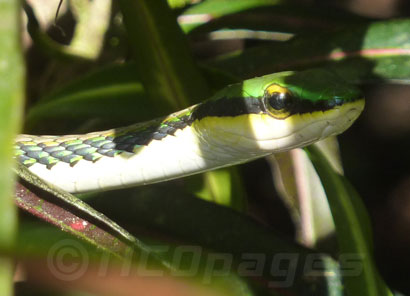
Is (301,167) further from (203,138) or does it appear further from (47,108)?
(47,108)

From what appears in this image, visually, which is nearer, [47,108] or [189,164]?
[189,164]

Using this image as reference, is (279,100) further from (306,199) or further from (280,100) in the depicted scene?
(306,199)

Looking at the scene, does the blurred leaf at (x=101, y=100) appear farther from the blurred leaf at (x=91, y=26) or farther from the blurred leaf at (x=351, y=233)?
the blurred leaf at (x=351, y=233)

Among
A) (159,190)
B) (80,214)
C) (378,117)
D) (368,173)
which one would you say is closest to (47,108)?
(159,190)

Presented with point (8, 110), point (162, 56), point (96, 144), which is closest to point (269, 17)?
point (162, 56)

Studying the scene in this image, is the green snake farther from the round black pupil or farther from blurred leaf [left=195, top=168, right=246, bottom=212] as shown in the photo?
blurred leaf [left=195, top=168, right=246, bottom=212]

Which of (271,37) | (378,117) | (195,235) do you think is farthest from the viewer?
(378,117)

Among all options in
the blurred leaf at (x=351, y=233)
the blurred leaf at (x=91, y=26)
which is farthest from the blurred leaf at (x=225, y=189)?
the blurred leaf at (x=91, y=26)
